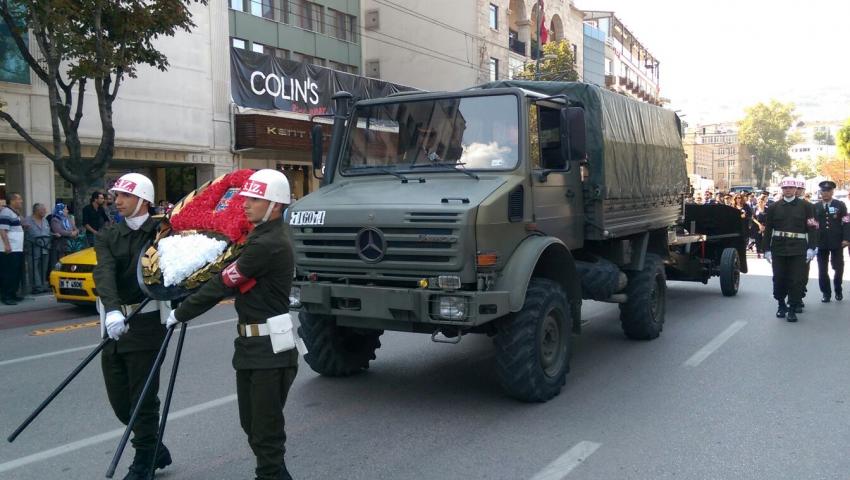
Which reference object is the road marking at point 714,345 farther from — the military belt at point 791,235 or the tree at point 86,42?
the tree at point 86,42

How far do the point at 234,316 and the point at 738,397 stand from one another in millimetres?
6882

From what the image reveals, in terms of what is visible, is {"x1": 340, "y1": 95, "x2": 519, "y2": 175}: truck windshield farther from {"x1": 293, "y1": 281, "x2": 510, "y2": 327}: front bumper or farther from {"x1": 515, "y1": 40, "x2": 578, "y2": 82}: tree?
{"x1": 515, "y1": 40, "x2": 578, "y2": 82}: tree

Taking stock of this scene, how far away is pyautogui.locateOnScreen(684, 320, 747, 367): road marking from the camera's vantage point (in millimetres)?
7633

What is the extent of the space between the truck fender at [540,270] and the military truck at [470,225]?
0.01 m

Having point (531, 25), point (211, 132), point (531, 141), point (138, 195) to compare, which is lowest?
point (138, 195)

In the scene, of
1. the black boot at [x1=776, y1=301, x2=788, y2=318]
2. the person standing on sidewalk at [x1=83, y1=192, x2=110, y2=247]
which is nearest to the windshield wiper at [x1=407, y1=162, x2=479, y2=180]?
the black boot at [x1=776, y1=301, x2=788, y2=318]

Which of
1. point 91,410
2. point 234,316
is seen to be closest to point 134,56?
point 234,316

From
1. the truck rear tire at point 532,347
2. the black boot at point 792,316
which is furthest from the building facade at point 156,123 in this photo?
A: the black boot at point 792,316

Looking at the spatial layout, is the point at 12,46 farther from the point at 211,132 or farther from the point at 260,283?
the point at 260,283

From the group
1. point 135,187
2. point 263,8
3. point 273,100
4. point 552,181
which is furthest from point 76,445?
point 263,8

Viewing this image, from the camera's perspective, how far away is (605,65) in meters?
54.3

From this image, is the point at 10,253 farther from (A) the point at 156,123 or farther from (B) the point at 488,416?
(B) the point at 488,416

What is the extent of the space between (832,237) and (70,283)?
1158cm

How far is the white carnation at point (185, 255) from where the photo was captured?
4121 millimetres
